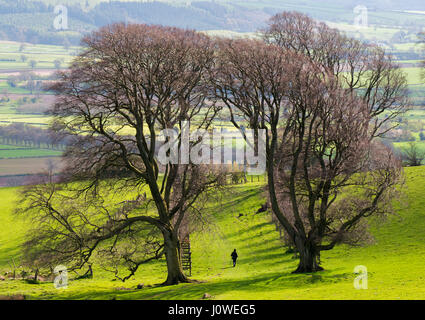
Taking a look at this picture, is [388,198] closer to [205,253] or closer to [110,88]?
[110,88]

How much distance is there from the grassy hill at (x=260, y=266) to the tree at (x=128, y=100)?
13.5 feet

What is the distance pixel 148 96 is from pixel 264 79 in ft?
23.5

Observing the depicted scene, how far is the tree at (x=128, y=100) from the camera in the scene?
32.8 m

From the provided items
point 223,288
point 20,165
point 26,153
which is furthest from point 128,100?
point 26,153

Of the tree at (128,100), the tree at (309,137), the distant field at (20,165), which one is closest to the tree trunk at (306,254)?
the tree at (309,137)

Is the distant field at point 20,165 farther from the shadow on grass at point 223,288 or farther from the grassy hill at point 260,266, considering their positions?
the shadow on grass at point 223,288

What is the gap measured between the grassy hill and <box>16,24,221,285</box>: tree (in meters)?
4.10

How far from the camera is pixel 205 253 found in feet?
187

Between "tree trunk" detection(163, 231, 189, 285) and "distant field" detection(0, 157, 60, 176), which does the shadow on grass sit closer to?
"tree trunk" detection(163, 231, 189, 285)

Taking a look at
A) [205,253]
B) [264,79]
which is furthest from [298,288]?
[205,253]

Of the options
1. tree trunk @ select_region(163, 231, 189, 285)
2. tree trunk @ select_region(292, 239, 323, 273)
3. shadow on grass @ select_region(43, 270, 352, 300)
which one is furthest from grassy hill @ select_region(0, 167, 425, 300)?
tree trunk @ select_region(163, 231, 189, 285)

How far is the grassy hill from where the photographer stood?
1188 inches

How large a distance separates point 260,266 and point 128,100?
21.2m

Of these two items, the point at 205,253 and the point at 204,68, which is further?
the point at 205,253
